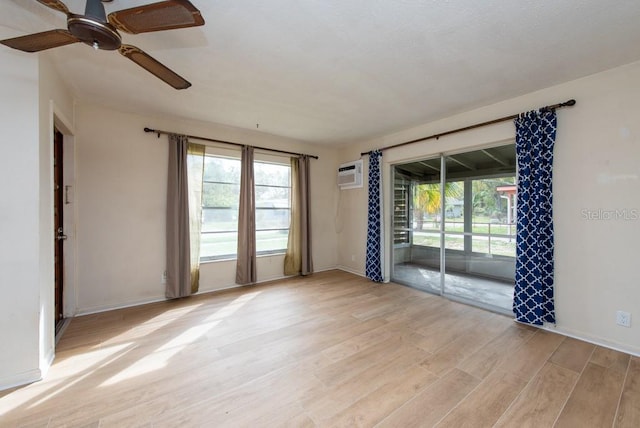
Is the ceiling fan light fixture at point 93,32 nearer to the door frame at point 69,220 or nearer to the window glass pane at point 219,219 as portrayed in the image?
the door frame at point 69,220

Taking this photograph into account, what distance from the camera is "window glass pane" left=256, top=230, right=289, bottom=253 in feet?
14.9

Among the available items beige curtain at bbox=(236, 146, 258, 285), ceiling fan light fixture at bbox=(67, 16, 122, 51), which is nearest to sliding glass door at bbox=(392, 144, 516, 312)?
beige curtain at bbox=(236, 146, 258, 285)

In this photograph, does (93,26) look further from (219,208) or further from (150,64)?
(219,208)

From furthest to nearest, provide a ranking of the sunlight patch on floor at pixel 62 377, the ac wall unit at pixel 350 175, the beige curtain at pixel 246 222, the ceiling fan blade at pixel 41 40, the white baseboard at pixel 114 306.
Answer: the ac wall unit at pixel 350 175, the beige curtain at pixel 246 222, the white baseboard at pixel 114 306, the sunlight patch on floor at pixel 62 377, the ceiling fan blade at pixel 41 40

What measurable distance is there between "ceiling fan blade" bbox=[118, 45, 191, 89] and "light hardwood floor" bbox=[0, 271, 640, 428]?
86.4 inches

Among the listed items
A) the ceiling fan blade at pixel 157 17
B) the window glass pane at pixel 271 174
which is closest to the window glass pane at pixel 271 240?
the window glass pane at pixel 271 174

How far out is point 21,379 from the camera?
6.06 ft

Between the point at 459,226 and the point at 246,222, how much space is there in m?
3.24

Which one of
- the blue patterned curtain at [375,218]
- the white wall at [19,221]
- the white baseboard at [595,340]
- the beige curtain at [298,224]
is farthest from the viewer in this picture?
the beige curtain at [298,224]

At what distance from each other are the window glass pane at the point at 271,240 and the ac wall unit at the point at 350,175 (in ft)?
4.99

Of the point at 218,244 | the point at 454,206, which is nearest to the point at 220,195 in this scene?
the point at 218,244

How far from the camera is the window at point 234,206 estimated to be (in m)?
4.01

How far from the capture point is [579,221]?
253cm

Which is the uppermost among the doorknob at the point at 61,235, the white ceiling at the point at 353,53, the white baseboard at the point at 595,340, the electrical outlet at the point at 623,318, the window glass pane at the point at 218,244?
the white ceiling at the point at 353,53
